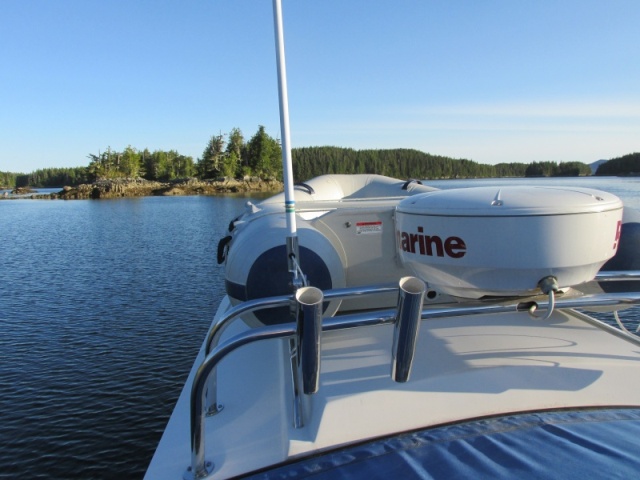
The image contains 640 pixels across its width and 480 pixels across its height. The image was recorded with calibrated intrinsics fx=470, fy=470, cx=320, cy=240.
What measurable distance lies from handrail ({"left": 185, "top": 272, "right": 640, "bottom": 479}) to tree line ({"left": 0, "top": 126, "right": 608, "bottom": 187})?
7131cm

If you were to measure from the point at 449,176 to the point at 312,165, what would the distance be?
3492cm

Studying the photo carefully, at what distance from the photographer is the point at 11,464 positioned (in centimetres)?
486

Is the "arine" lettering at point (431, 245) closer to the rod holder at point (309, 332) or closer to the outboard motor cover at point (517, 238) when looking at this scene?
the outboard motor cover at point (517, 238)

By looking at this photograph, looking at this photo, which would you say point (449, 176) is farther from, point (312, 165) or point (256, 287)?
point (256, 287)

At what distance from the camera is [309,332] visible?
1.60 meters

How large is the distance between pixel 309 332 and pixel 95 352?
23.4 feet

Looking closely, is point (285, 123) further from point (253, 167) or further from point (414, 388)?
point (253, 167)

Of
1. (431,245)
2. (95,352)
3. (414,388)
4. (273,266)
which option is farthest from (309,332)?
(95,352)

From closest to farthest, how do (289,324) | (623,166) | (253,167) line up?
(289,324), (623,166), (253,167)

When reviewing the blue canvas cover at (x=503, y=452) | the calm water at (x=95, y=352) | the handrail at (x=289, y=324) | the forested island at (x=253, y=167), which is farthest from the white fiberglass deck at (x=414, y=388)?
the forested island at (x=253, y=167)

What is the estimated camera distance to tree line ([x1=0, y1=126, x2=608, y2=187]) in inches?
3393

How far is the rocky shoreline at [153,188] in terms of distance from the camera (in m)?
75.5

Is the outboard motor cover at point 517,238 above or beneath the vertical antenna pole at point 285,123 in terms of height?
beneath

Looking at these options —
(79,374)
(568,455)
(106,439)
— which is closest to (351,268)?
(568,455)
